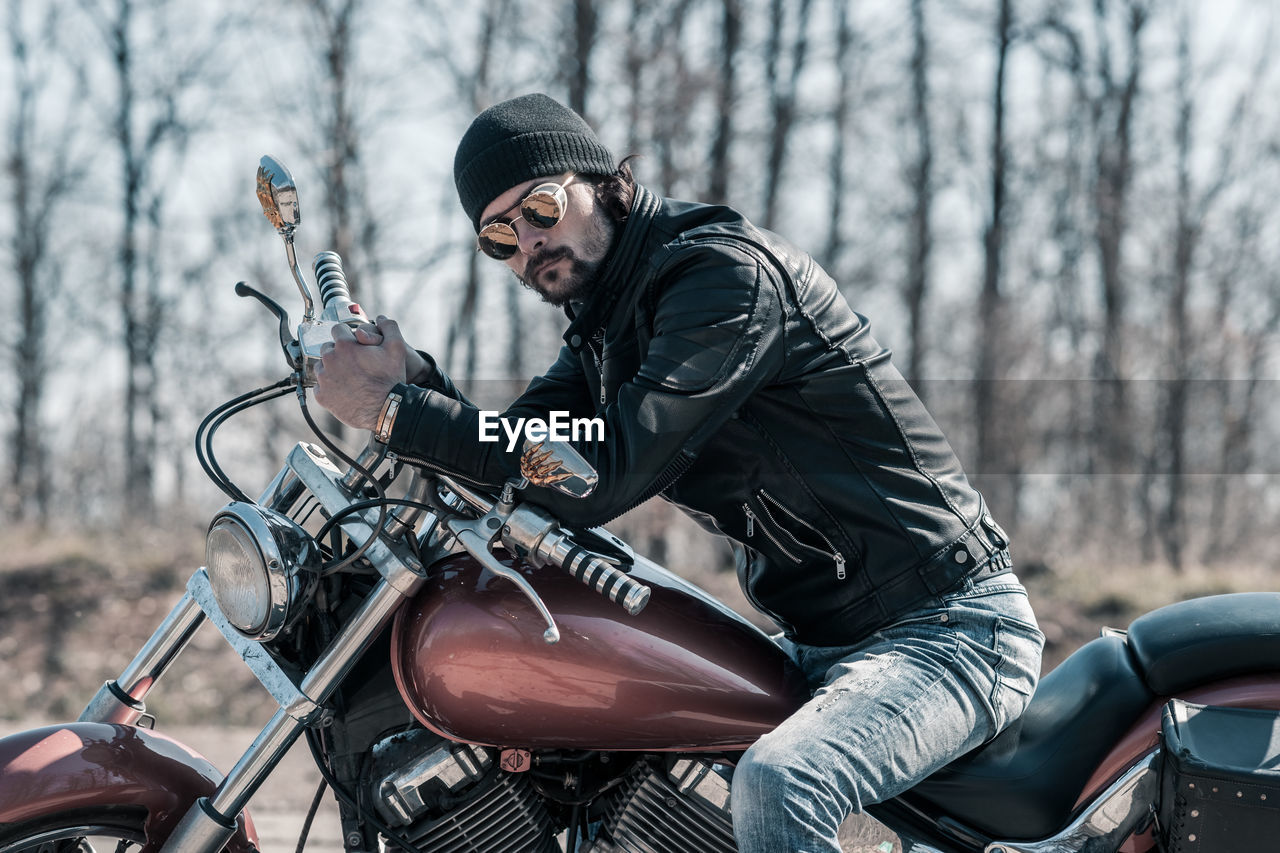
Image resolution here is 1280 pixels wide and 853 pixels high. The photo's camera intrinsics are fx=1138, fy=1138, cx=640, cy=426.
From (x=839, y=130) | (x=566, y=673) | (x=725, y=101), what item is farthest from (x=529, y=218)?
(x=839, y=130)

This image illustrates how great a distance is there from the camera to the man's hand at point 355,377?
1867 mm

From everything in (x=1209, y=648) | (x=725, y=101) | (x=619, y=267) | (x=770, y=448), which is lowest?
(x=1209, y=648)

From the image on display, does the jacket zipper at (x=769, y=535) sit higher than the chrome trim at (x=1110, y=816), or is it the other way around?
the jacket zipper at (x=769, y=535)

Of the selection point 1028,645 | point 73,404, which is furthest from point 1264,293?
point 73,404

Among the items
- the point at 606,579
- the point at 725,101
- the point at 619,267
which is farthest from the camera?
the point at 725,101

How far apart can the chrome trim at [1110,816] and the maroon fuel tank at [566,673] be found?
465mm

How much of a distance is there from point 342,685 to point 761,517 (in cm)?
81

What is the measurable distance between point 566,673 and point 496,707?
0.41 feet

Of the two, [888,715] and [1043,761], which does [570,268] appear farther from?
[1043,761]

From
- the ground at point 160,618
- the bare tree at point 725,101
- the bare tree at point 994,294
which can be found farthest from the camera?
the bare tree at point 994,294

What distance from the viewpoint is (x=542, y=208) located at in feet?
6.77

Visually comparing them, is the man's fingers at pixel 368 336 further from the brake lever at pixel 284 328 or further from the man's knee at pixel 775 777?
the man's knee at pixel 775 777

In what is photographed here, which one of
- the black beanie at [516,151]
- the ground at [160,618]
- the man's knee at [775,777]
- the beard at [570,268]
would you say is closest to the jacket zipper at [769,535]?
the man's knee at [775,777]

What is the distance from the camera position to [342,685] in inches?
79.0
